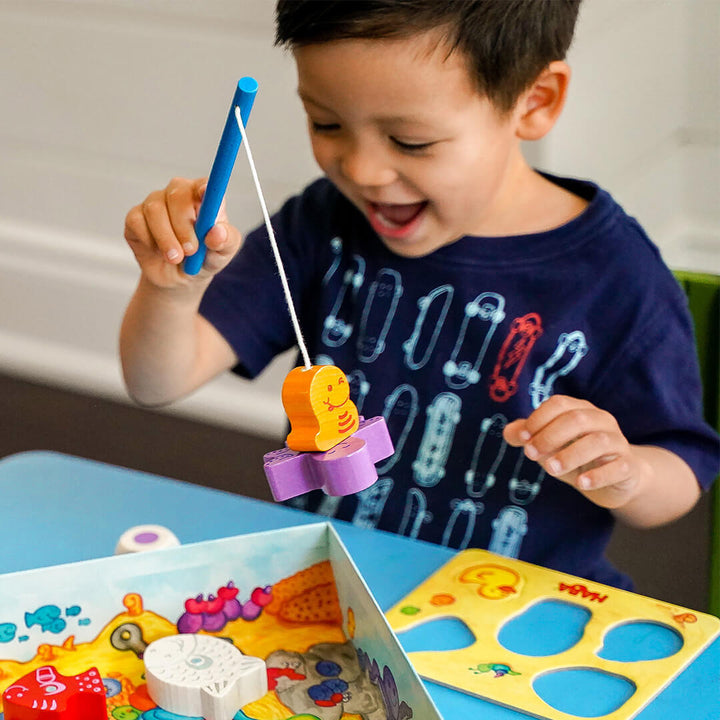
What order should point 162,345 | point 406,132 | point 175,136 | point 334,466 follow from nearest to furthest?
point 334,466, point 406,132, point 162,345, point 175,136

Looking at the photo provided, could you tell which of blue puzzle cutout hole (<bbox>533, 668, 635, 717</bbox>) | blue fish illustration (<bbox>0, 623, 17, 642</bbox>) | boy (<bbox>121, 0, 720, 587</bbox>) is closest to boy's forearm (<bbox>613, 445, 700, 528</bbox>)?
boy (<bbox>121, 0, 720, 587</bbox>)

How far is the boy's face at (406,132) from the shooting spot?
772 millimetres

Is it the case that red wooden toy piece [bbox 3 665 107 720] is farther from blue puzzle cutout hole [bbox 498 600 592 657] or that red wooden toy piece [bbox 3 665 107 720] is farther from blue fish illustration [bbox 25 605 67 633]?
blue puzzle cutout hole [bbox 498 600 592 657]

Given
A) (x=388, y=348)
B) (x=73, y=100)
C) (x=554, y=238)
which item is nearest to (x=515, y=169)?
(x=554, y=238)

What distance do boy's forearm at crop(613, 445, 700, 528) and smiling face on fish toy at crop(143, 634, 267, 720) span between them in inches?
13.5

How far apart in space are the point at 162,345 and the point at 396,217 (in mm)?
222

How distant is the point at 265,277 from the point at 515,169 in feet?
0.81

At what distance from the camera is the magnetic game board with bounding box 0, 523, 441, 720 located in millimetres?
614

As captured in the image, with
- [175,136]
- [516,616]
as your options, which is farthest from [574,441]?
[175,136]

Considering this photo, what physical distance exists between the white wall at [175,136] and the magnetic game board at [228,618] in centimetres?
118

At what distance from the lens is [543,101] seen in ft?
3.03

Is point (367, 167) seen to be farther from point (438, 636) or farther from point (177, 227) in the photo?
point (438, 636)

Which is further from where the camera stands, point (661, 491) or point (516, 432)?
point (661, 491)

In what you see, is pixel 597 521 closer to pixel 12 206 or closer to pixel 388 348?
pixel 388 348
